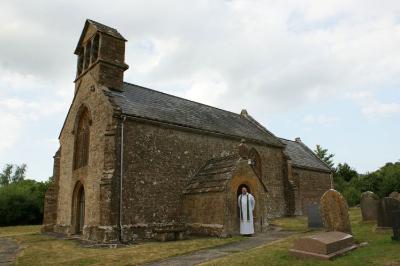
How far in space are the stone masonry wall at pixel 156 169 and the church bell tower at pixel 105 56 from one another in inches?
157

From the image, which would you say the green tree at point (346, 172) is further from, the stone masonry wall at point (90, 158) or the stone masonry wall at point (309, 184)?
the stone masonry wall at point (90, 158)

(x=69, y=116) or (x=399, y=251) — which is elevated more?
(x=69, y=116)

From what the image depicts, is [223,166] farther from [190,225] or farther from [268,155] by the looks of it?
[268,155]

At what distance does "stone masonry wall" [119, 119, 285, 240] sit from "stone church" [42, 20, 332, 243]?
53mm

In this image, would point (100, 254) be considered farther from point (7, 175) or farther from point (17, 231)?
point (7, 175)

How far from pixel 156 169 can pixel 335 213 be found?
9.69 m

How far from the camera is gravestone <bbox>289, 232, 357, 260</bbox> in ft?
30.9

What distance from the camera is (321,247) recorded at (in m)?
9.50

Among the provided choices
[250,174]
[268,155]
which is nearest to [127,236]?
[250,174]

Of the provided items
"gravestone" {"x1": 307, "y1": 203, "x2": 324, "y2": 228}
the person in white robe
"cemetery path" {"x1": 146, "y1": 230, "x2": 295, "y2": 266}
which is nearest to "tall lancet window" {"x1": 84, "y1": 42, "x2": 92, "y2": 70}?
the person in white robe

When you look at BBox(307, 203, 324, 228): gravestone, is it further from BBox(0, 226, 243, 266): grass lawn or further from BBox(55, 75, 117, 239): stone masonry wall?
BBox(55, 75, 117, 239): stone masonry wall

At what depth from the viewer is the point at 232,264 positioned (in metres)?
9.54

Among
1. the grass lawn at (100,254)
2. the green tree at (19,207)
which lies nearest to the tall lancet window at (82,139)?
the grass lawn at (100,254)

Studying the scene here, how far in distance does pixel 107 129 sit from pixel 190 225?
22.5ft
